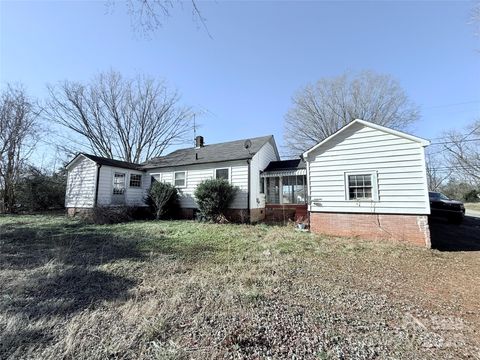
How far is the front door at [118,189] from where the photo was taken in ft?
46.4

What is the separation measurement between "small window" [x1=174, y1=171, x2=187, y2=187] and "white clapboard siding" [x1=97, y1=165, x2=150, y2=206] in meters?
2.52

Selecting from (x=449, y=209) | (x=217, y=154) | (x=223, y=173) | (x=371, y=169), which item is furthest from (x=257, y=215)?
(x=449, y=209)

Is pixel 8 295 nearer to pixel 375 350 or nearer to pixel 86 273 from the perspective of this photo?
pixel 86 273

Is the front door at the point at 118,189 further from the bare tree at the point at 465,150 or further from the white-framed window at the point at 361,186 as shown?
the bare tree at the point at 465,150

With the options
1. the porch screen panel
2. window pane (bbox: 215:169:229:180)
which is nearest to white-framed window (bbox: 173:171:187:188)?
window pane (bbox: 215:169:229:180)

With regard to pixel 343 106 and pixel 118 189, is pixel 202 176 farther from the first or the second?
pixel 343 106

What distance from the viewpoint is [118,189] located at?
47.6 feet

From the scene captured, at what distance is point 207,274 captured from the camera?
15.0 ft

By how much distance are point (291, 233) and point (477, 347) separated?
641cm

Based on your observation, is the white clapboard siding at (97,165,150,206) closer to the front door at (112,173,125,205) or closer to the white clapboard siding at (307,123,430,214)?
the front door at (112,173,125,205)

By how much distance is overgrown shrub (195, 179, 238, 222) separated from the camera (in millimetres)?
11656

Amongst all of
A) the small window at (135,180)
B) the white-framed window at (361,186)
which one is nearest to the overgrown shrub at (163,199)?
the small window at (135,180)

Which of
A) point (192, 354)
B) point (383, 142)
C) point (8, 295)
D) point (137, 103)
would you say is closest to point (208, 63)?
point (383, 142)

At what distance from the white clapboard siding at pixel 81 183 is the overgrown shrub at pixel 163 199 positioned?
3424 millimetres
